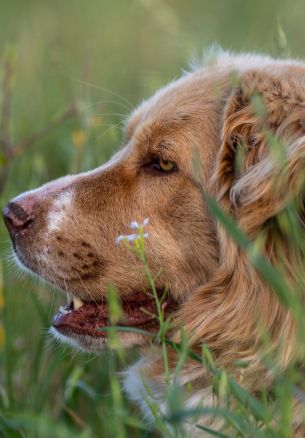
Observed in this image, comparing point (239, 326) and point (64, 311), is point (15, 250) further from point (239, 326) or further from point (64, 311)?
point (239, 326)

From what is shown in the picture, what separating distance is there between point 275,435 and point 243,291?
0.76 m

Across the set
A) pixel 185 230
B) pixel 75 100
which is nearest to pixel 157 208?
pixel 185 230

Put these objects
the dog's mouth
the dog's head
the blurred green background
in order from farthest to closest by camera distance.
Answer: the blurred green background → the dog's mouth → the dog's head

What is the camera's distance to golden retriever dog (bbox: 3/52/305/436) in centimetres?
313

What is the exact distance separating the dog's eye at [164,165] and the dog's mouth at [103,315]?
47 cm

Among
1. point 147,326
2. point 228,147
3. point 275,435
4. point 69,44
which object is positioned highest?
point 228,147

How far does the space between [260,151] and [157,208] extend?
47 cm

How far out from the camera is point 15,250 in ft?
11.7

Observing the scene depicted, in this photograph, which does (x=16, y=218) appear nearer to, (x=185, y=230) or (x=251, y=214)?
(x=185, y=230)

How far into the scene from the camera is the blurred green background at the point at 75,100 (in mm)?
3773

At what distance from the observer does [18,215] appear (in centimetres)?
A: 355

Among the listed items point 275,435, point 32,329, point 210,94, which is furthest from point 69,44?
point 275,435

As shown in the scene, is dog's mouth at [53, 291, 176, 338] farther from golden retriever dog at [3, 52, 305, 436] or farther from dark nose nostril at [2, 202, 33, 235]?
dark nose nostril at [2, 202, 33, 235]

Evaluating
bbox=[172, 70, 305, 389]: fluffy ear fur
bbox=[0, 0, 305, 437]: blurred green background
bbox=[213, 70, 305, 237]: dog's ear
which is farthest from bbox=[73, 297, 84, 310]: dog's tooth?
bbox=[213, 70, 305, 237]: dog's ear
